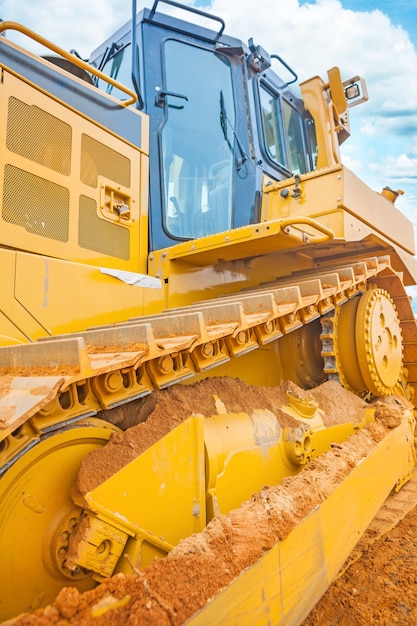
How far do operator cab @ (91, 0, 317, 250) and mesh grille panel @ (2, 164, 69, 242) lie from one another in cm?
68

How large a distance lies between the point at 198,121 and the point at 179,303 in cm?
145

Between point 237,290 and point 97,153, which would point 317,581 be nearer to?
point 237,290

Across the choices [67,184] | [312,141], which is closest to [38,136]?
[67,184]

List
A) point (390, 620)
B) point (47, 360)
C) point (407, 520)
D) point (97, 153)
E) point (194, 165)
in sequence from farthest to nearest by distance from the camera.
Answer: point (194, 165)
point (407, 520)
point (97, 153)
point (390, 620)
point (47, 360)

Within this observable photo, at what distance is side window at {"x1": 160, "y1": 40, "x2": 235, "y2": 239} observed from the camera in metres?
3.22

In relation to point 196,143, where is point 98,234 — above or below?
below

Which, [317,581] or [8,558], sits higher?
[8,558]

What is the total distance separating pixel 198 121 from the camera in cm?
340

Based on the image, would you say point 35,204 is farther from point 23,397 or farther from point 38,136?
point 23,397

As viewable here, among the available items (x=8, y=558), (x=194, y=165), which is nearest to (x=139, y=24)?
(x=194, y=165)

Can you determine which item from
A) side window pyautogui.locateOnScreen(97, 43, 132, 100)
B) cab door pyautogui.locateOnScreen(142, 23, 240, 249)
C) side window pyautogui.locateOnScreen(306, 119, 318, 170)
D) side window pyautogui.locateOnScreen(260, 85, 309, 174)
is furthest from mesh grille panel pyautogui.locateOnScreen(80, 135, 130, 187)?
side window pyautogui.locateOnScreen(306, 119, 318, 170)

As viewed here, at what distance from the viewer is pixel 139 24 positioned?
3418 mm

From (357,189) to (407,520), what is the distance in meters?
2.10

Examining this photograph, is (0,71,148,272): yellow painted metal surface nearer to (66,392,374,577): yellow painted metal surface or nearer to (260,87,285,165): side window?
(66,392,374,577): yellow painted metal surface
